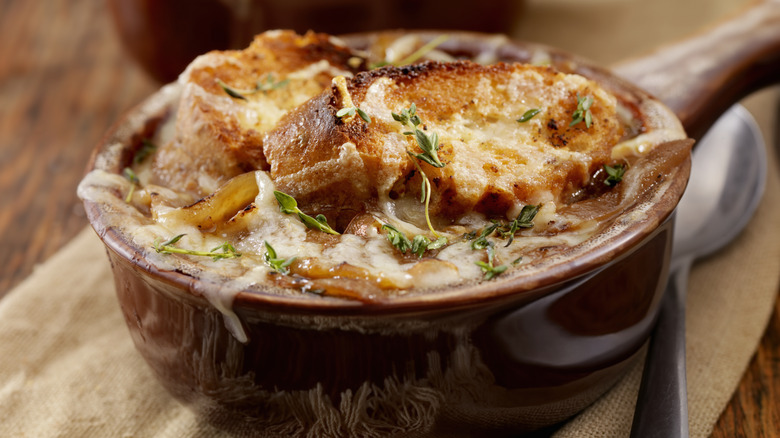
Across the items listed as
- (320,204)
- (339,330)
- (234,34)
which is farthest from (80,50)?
(339,330)

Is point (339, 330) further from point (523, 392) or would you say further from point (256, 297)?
point (523, 392)

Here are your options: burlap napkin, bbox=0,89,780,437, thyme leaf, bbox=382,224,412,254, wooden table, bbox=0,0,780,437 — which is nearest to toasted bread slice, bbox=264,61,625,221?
thyme leaf, bbox=382,224,412,254

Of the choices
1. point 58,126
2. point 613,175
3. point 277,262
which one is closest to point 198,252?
point 277,262

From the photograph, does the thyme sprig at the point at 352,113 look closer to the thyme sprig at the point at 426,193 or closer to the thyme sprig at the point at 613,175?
the thyme sprig at the point at 426,193

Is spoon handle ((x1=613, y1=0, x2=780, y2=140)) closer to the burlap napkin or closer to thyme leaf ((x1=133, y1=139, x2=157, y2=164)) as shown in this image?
the burlap napkin

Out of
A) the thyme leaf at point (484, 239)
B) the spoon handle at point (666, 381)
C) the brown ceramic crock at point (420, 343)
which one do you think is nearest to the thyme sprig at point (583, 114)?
the brown ceramic crock at point (420, 343)

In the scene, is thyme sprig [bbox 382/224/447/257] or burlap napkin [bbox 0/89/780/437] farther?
burlap napkin [bbox 0/89/780/437]

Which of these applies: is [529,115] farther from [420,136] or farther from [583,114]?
[420,136]
